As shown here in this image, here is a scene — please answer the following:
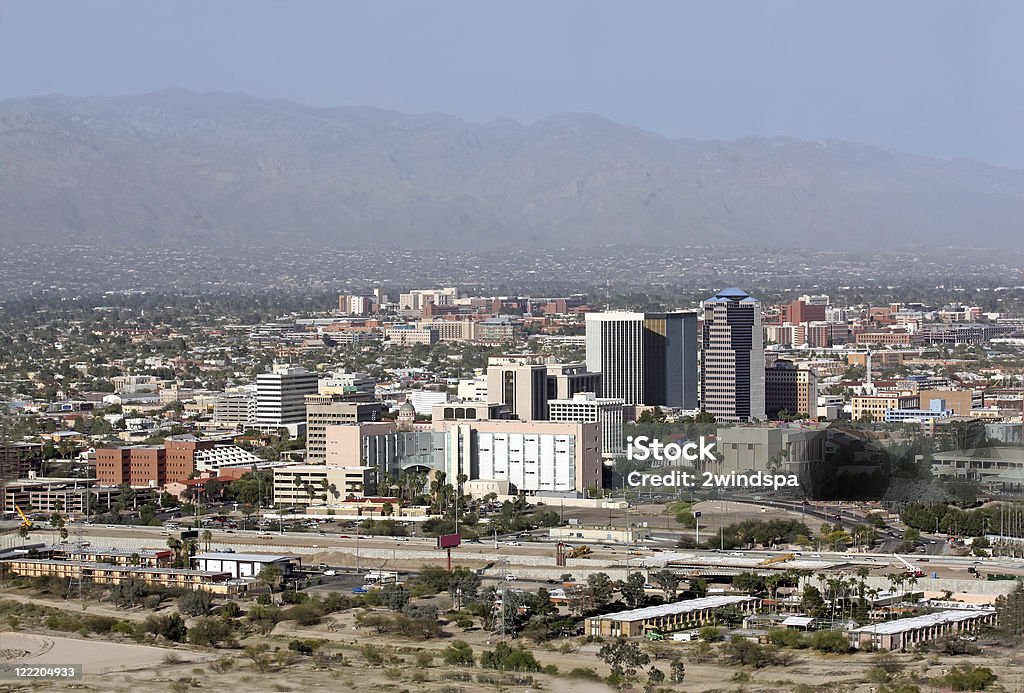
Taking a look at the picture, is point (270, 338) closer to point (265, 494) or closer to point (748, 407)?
point (748, 407)

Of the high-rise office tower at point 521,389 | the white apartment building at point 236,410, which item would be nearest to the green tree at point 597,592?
the high-rise office tower at point 521,389

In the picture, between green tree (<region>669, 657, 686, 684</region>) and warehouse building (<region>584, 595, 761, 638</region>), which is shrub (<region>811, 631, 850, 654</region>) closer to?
green tree (<region>669, 657, 686, 684</region>)

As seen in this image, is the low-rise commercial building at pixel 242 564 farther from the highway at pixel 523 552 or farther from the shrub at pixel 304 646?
the shrub at pixel 304 646

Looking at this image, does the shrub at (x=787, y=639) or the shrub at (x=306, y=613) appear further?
the shrub at (x=306, y=613)

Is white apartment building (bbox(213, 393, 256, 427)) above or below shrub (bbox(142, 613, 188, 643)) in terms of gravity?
above

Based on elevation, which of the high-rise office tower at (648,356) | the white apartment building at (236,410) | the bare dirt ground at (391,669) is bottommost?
the bare dirt ground at (391,669)

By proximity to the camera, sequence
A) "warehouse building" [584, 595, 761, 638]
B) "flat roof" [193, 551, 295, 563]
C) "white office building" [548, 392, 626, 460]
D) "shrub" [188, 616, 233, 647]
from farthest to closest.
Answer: "white office building" [548, 392, 626, 460] < "flat roof" [193, 551, 295, 563] < "warehouse building" [584, 595, 761, 638] < "shrub" [188, 616, 233, 647]

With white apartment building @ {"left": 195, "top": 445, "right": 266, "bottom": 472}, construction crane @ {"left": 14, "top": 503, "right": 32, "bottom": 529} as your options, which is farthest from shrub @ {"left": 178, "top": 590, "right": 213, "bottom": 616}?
white apartment building @ {"left": 195, "top": 445, "right": 266, "bottom": 472}
